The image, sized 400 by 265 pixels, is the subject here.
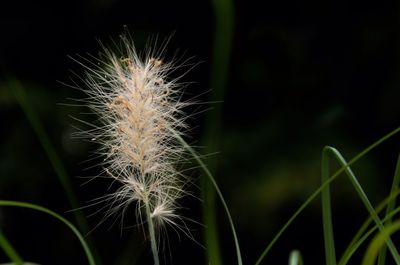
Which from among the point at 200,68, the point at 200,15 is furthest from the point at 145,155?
the point at 200,15

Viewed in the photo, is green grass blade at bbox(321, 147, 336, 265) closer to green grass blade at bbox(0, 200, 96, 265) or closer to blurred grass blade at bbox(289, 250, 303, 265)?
blurred grass blade at bbox(289, 250, 303, 265)

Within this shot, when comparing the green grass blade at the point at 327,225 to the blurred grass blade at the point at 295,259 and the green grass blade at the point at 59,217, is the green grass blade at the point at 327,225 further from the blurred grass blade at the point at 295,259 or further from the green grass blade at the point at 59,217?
the green grass blade at the point at 59,217

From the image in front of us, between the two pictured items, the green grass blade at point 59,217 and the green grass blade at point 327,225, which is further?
the green grass blade at point 327,225

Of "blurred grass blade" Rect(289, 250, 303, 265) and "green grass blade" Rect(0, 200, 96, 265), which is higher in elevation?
"green grass blade" Rect(0, 200, 96, 265)

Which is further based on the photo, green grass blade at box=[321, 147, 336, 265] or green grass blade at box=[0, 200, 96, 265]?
green grass blade at box=[321, 147, 336, 265]

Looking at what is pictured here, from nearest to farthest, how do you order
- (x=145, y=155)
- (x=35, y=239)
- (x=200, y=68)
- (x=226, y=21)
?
(x=226, y=21)
(x=145, y=155)
(x=200, y=68)
(x=35, y=239)

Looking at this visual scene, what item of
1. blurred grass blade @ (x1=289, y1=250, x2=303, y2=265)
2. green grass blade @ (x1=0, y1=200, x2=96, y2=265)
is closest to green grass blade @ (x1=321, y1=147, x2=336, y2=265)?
blurred grass blade @ (x1=289, y1=250, x2=303, y2=265)

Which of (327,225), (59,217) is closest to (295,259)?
(327,225)

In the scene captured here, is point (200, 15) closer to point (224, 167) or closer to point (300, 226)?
point (224, 167)

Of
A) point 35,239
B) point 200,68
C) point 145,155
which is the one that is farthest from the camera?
point 35,239

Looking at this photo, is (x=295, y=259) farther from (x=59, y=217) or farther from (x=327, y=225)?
(x=59, y=217)

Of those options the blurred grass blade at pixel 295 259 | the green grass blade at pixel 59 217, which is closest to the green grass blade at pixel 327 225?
the blurred grass blade at pixel 295 259
